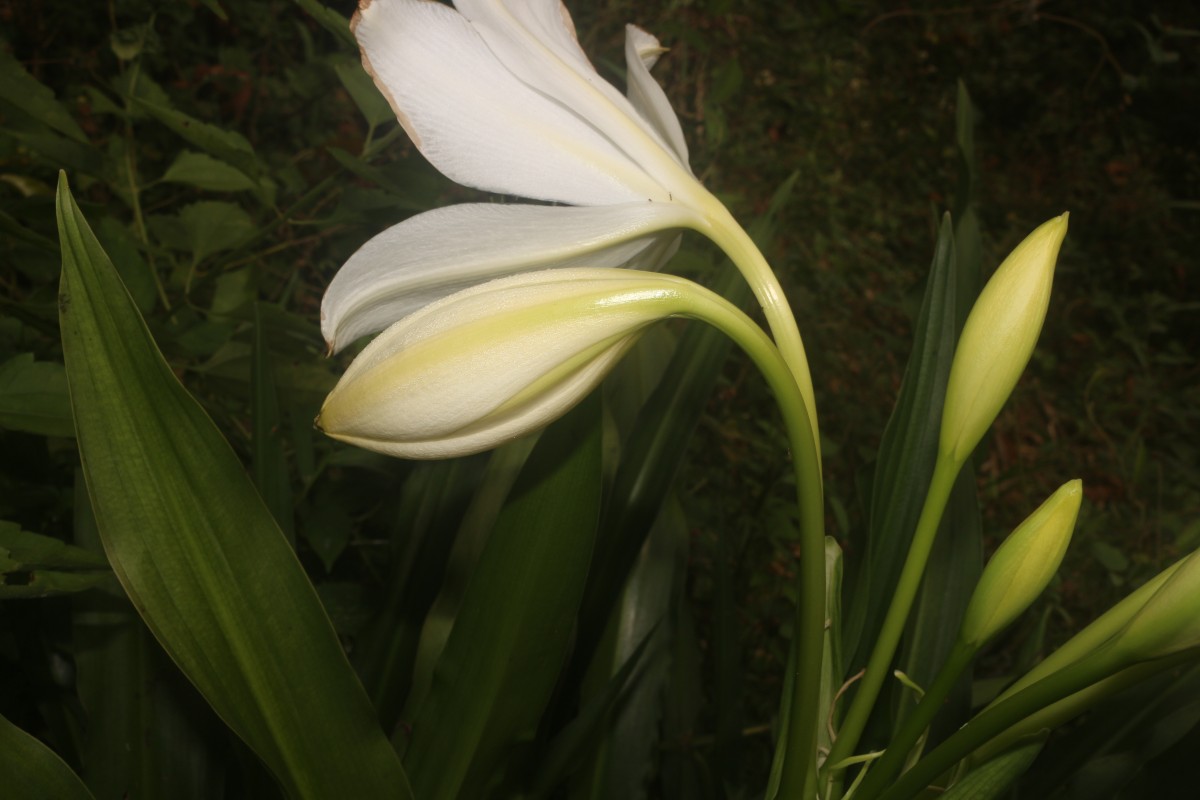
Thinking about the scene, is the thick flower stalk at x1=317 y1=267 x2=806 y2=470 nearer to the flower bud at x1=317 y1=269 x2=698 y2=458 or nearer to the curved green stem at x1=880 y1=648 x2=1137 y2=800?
the flower bud at x1=317 y1=269 x2=698 y2=458

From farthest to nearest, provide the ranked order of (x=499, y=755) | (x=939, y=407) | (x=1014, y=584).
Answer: (x=939, y=407), (x=499, y=755), (x=1014, y=584)

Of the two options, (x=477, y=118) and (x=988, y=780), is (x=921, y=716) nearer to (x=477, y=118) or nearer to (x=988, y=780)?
(x=988, y=780)

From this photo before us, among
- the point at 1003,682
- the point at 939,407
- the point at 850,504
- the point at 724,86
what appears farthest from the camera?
the point at 850,504

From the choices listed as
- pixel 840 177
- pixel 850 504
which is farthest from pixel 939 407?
pixel 840 177

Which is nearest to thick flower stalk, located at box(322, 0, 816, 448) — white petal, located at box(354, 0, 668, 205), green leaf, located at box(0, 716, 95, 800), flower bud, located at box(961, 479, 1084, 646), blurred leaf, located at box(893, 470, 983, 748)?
→ white petal, located at box(354, 0, 668, 205)

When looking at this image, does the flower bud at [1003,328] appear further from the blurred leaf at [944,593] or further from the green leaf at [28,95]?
the green leaf at [28,95]

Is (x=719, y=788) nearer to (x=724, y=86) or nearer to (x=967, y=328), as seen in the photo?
(x=967, y=328)

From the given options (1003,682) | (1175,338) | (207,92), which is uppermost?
(207,92)

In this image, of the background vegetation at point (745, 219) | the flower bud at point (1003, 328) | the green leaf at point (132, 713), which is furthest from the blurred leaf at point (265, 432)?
the flower bud at point (1003, 328)

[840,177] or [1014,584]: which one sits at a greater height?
[1014,584]
